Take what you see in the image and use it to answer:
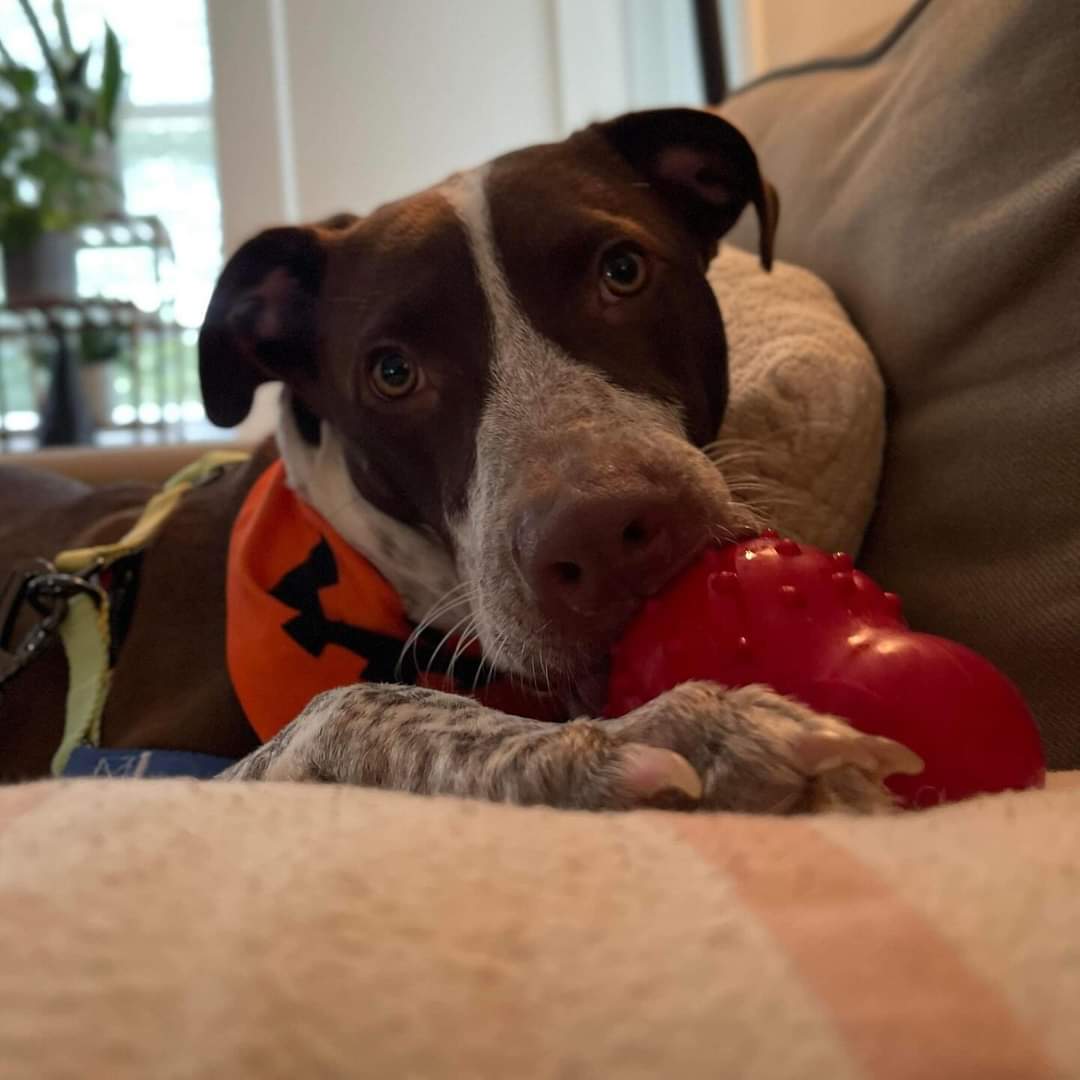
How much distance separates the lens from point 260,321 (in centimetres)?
154

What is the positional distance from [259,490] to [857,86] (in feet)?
3.71

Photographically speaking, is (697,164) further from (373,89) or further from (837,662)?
(373,89)

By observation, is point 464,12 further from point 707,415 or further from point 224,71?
point 707,415

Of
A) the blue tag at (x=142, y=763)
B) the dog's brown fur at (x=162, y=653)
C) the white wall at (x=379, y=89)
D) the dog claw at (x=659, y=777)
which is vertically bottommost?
the blue tag at (x=142, y=763)

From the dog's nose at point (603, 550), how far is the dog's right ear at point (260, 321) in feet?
2.22

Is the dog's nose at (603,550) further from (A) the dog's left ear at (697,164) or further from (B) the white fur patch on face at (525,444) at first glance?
(A) the dog's left ear at (697,164)

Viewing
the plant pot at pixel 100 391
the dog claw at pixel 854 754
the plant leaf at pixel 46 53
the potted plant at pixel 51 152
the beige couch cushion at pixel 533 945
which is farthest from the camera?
the plant pot at pixel 100 391

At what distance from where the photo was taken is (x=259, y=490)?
5.32ft

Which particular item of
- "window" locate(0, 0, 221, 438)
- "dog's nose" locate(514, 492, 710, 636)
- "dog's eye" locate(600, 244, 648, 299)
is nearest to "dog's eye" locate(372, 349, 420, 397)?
"dog's eye" locate(600, 244, 648, 299)

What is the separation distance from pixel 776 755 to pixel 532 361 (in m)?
0.63

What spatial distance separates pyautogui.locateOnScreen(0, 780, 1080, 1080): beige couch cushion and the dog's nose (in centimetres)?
35

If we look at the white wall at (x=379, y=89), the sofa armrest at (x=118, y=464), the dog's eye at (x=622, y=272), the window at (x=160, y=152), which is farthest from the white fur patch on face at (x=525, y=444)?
the window at (x=160, y=152)

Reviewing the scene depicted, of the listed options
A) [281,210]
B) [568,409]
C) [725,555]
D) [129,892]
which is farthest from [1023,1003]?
[281,210]

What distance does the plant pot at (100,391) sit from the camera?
543 centimetres
